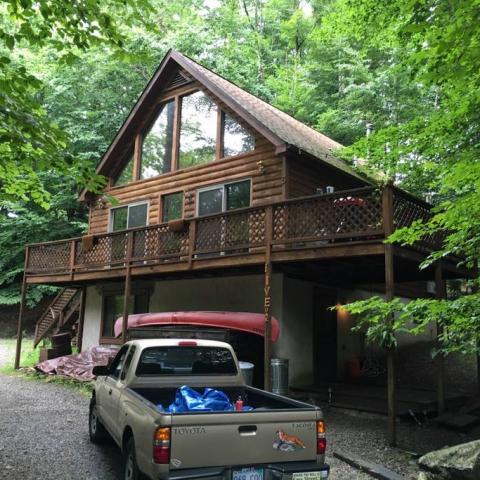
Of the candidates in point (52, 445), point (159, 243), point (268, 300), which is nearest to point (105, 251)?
point (159, 243)

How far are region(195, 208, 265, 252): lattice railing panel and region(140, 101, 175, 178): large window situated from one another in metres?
5.29

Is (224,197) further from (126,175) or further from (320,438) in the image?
(320,438)

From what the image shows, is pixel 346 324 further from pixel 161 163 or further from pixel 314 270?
pixel 161 163

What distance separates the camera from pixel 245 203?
14219 millimetres

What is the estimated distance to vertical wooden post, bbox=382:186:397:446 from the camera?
8.01 m

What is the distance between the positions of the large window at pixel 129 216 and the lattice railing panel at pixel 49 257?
6.79 feet

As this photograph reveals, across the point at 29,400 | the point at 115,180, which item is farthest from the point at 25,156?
the point at 115,180

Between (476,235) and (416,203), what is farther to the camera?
(416,203)

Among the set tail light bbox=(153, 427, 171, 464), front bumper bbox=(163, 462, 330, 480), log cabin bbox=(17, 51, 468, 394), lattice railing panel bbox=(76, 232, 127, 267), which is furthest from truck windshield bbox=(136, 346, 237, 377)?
lattice railing panel bbox=(76, 232, 127, 267)

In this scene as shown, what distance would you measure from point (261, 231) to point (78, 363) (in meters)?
7.93

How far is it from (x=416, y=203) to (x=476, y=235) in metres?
3.66

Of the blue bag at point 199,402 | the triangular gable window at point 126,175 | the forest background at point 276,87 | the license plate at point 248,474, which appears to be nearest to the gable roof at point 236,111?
the triangular gable window at point 126,175

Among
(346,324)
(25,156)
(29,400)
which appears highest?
(25,156)

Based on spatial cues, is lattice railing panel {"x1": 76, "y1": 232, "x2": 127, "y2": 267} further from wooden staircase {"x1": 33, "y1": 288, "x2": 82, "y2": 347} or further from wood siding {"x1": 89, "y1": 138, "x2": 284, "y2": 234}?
wooden staircase {"x1": 33, "y1": 288, "x2": 82, "y2": 347}
